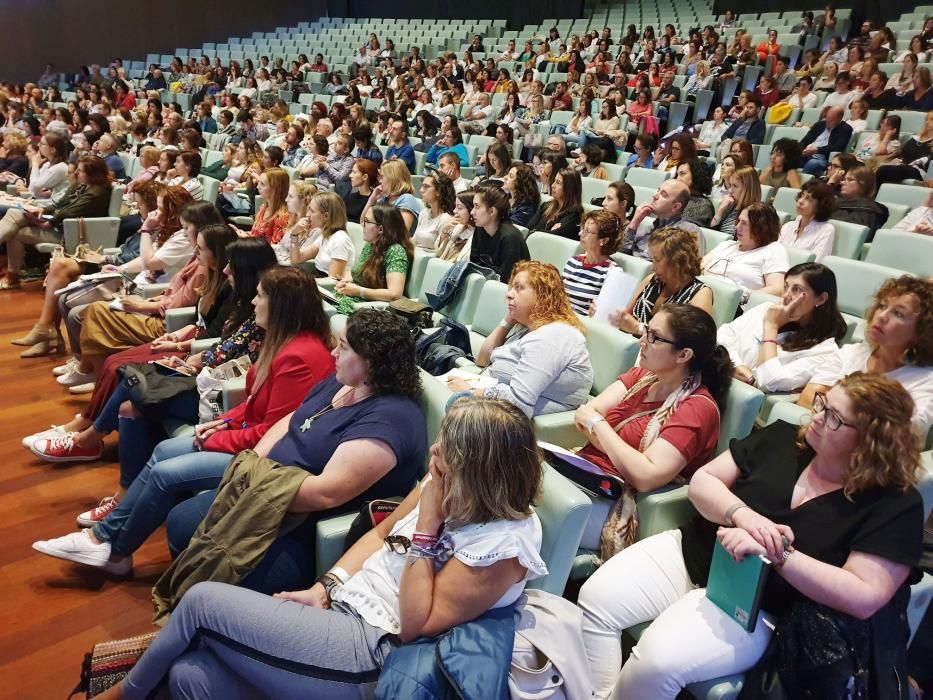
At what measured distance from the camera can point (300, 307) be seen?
→ 2.24 m

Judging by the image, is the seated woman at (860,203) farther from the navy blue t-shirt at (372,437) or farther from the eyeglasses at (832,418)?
the navy blue t-shirt at (372,437)

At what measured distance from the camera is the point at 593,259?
310 cm

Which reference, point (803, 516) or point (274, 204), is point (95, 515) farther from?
point (274, 204)

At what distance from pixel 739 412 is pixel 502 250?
1.93 meters

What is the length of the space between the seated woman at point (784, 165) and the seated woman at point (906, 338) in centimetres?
297

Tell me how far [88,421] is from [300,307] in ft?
4.09

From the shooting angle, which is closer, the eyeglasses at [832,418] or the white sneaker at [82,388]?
the eyeglasses at [832,418]

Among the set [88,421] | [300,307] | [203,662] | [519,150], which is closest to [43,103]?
[519,150]

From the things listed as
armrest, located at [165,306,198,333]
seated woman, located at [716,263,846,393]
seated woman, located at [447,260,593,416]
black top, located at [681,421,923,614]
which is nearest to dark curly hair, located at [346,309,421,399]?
seated woman, located at [447,260,593,416]

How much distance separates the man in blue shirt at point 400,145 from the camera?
642cm

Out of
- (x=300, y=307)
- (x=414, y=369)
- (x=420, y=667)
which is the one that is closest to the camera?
(x=420, y=667)

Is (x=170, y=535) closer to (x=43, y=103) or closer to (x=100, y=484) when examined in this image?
(x=100, y=484)

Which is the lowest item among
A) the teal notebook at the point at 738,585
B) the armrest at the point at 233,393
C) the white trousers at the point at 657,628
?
the white trousers at the point at 657,628

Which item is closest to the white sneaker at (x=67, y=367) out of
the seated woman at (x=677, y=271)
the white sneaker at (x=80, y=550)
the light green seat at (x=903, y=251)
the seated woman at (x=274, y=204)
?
the seated woman at (x=274, y=204)
